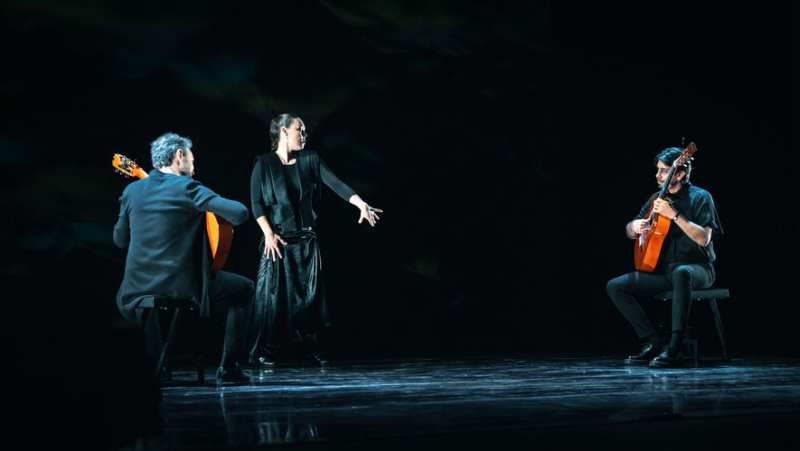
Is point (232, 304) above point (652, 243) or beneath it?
beneath

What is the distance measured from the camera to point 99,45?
5617 millimetres

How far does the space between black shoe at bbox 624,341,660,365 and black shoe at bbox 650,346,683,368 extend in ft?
0.88

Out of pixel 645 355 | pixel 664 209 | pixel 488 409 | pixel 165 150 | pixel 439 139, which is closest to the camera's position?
pixel 488 409

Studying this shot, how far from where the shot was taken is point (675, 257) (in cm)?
511

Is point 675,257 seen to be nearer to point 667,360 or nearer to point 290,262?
point 667,360

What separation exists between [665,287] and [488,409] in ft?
7.78

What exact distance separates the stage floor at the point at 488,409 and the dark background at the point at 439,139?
157 cm

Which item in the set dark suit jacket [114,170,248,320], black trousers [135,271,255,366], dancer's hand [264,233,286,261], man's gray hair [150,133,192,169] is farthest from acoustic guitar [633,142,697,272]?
man's gray hair [150,133,192,169]

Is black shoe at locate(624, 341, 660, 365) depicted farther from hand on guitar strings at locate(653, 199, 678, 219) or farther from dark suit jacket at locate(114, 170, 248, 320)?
dark suit jacket at locate(114, 170, 248, 320)

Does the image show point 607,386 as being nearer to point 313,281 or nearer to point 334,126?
point 313,281

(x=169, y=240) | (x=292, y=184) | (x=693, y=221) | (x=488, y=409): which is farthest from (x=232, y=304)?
(x=693, y=221)

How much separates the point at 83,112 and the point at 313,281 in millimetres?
1739

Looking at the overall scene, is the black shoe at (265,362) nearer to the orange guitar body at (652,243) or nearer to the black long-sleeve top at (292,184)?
the black long-sleeve top at (292,184)

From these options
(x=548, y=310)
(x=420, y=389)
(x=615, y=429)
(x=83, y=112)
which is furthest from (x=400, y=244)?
(x=615, y=429)
